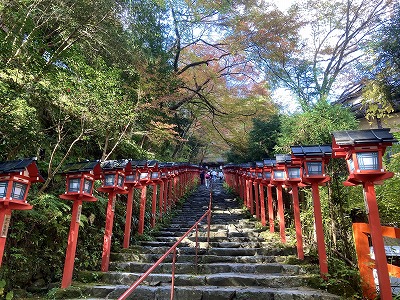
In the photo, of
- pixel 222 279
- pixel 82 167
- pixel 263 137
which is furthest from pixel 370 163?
pixel 263 137

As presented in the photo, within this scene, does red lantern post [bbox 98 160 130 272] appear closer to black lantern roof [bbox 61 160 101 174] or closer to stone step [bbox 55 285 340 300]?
black lantern roof [bbox 61 160 101 174]

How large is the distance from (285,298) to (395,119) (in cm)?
1108

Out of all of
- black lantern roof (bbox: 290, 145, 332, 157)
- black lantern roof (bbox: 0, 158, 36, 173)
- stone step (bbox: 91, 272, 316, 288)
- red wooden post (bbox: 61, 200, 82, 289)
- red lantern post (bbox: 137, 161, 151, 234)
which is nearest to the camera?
black lantern roof (bbox: 0, 158, 36, 173)

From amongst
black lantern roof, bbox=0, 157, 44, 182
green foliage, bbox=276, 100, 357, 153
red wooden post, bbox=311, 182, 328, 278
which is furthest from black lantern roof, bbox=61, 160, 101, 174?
green foliage, bbox=276, 100, 357, 153

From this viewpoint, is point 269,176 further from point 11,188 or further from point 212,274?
point 11,188

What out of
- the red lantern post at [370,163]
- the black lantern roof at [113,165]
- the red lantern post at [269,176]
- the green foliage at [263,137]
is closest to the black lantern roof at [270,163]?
the red lantern post at [269,176]

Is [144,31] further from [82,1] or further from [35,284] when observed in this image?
[35,284]

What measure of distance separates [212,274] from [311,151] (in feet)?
10.6

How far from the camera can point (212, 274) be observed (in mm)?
5953

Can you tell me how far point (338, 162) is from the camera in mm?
6336

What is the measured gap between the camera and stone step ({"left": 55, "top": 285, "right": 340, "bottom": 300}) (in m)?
4.74

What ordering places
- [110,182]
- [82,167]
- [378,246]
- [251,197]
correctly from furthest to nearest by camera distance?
[251,197] → [110,182] → [82,167] → [378,246]

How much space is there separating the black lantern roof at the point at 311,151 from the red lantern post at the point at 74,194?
4053 millimetres

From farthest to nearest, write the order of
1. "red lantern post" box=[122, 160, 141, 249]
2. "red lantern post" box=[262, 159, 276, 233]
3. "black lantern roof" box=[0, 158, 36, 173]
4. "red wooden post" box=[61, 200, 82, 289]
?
"red lantern post" box=[262, 159, 276, 233] < "red lantern post" box=[122, 160, 141, 249] < "red wooden post" box=[61, 200, 82, 289] < "black lantern roof" box=[0, 158, 36, 173]
